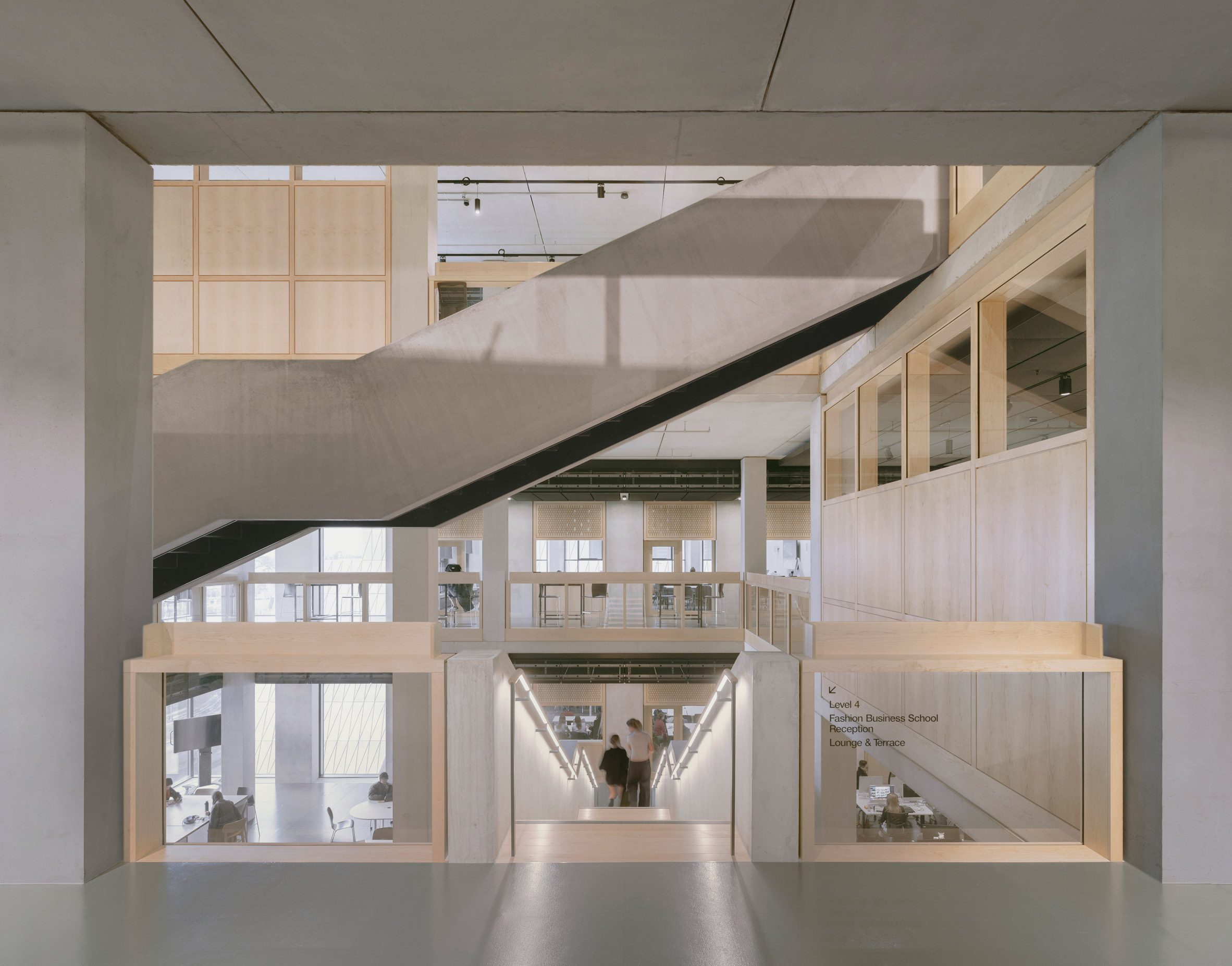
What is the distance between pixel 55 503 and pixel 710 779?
3.64m

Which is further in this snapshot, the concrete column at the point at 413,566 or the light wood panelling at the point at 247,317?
the concrete column at the point at 413,566

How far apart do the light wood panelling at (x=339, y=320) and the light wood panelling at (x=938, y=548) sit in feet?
16.0

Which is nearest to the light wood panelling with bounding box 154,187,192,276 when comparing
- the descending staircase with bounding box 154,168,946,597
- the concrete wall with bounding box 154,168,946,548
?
the descending staircase with bounding box 154,168,946,597

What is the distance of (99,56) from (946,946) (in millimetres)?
3797

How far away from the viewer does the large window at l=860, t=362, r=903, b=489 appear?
251 inches

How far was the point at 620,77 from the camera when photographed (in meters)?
2.46

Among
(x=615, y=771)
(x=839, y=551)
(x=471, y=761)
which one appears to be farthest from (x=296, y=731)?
(x=615, y=771)

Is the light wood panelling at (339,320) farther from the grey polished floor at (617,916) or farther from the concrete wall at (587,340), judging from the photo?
the grey polished floor at (617,916)

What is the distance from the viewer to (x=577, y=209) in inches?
396

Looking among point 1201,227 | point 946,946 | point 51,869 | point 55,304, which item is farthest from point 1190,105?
point 51,869

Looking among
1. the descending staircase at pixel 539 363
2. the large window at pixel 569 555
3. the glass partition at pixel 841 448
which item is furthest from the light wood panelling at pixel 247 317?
the large window at pixel 569 555

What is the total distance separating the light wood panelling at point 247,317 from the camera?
702 cm

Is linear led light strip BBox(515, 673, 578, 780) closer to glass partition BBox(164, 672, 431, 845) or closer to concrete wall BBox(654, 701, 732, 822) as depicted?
glass partition BBox(164, 672, 431, 845)

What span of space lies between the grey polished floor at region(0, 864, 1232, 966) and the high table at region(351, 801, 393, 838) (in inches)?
7.4
